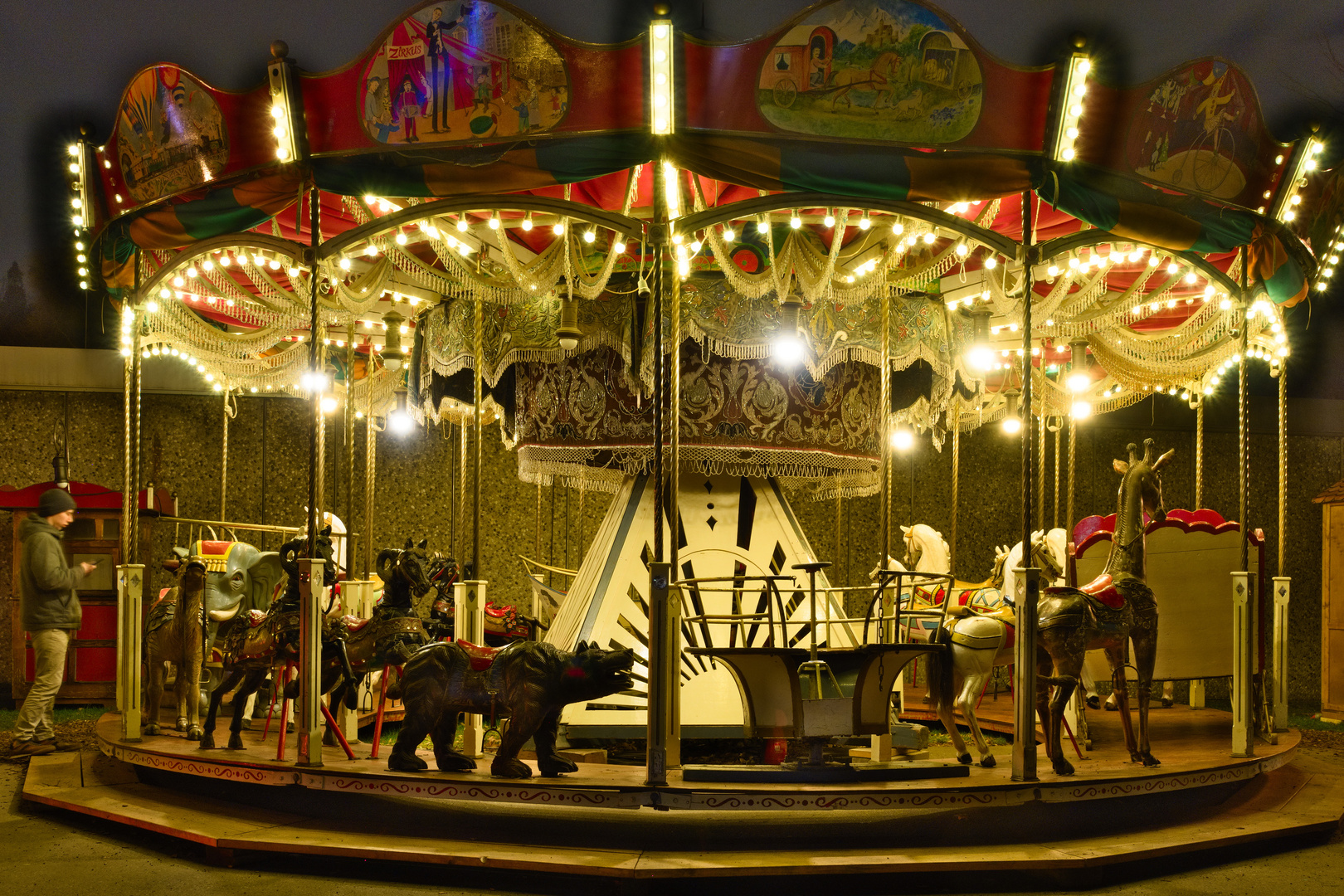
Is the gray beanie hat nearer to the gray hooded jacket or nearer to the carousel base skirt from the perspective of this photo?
the gray hooded jacket

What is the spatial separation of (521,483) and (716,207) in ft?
23.1

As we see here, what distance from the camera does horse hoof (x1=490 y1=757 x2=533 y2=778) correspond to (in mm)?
5102

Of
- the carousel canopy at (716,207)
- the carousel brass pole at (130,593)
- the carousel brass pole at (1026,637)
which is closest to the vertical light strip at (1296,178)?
the carousel canopy at (716,207)

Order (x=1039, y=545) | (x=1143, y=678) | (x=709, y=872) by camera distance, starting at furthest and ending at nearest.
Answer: (x=1039, y=545), (x=1143, y=678), (x=709, y=872)

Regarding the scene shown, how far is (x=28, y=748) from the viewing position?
7.22 metres

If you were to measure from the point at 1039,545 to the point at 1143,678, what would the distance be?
1.04 m

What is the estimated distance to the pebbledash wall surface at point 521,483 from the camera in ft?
36.7

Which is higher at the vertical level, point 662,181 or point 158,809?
point 662,181

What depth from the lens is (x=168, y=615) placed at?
7.00m

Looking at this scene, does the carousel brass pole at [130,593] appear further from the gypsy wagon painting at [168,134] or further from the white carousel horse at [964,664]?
the white carousel horse at [964,664]

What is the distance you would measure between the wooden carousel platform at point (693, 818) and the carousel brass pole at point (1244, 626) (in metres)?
0.25

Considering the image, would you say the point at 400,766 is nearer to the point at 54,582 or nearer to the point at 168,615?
the point at 168,615

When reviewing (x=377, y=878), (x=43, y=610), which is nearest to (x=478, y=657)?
(x=377, y=878)

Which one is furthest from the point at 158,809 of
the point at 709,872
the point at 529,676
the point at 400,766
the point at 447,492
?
the point at 447,492
